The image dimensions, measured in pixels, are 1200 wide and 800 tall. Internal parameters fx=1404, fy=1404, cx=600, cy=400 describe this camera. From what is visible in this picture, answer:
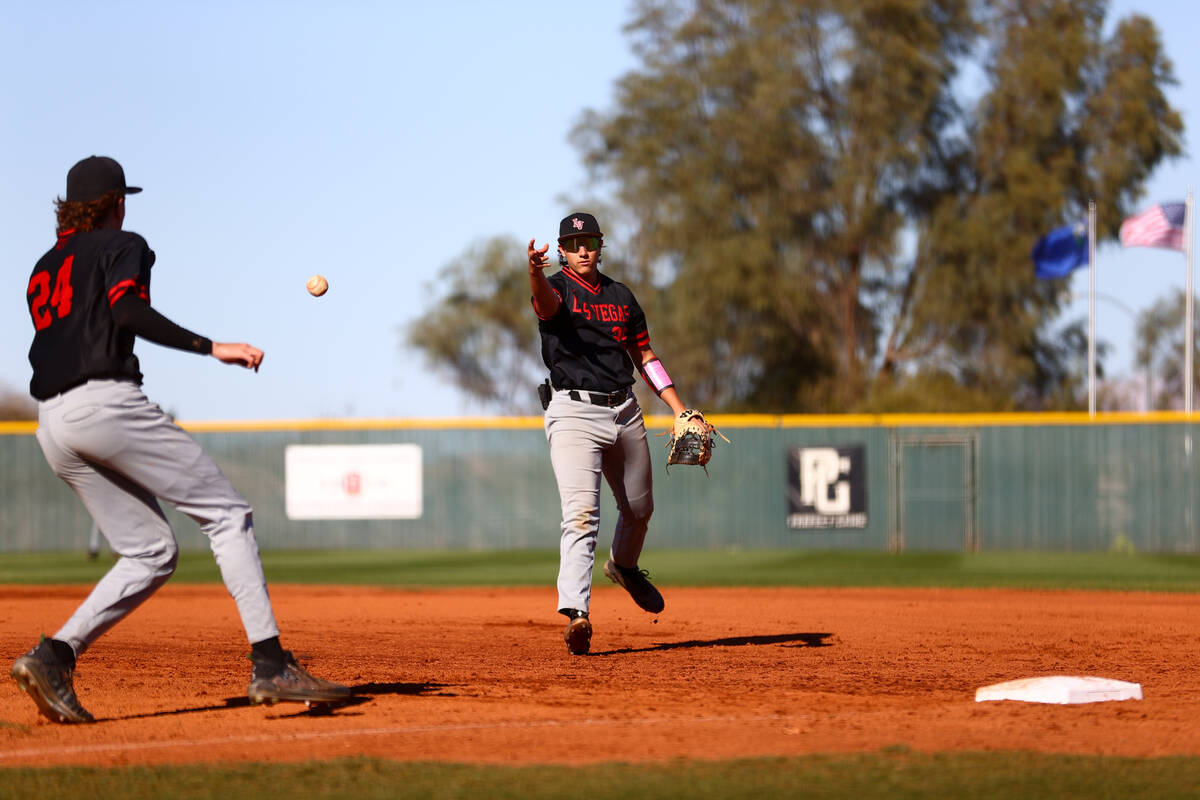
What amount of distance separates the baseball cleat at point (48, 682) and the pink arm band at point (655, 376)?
11.1ft

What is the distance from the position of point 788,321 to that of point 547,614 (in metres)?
23.9

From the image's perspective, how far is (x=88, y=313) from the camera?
455 centimetres

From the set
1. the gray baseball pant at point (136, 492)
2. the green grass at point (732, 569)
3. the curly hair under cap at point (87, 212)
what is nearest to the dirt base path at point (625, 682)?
the gray baseball pant at point (136, 492)

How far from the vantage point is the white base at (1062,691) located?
5133 millimetres

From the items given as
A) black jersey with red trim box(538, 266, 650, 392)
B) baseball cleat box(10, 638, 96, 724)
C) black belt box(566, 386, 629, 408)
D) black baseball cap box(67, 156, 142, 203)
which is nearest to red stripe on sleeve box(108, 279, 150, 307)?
black baseball cap box(67, 156, 142, 203)

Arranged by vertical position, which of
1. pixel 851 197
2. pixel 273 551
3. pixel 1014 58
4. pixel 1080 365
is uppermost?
pixel 1014 58

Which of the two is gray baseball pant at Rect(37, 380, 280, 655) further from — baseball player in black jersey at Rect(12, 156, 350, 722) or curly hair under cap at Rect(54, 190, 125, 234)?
curly hair under cap at Rect(54, 190, 125, 234)

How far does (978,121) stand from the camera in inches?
1313

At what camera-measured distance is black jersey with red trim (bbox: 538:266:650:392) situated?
6.83 metres

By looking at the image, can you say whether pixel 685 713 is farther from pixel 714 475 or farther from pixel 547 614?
pixel 714 475

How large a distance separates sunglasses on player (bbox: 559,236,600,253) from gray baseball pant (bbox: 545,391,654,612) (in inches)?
28.6

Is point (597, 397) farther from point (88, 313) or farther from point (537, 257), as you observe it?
point (88, 313)

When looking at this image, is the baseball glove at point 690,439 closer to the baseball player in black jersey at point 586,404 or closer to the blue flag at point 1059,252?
the baseball player in black jersey at point 586,404

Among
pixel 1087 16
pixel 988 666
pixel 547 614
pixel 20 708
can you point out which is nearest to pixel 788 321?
pixel 1087 16
